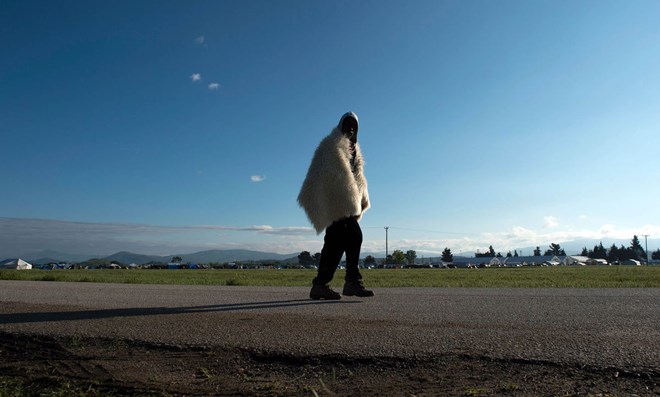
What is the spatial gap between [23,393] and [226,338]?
3.39ft

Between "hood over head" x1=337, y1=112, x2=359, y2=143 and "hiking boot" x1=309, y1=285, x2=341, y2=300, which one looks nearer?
"hiking boot" x1=309, y1=285, x2=341, y2=300

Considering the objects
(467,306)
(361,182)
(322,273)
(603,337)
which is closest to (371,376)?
(603,337)

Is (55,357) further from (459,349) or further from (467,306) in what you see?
(467,306)

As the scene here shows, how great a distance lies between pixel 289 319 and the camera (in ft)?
11.6

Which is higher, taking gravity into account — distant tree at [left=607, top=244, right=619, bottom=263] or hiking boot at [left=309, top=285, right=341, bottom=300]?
distant tree at [left=607, top=244, right=619, bottom=263]

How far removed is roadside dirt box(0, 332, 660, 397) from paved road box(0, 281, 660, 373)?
0.10m

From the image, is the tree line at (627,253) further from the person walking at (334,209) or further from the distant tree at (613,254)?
the person walking at (334,209)

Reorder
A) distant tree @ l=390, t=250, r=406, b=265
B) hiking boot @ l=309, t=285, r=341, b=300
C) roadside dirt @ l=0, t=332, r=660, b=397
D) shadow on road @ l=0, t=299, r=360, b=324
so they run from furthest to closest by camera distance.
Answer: distant tree @ l=390, t=250, r=406, b=265 < hiking boot @ l=309, t=285, r=341, b=300 < shadow on road @ l=0, t=299, r=360, b=324 < roadside dirt @ l=0, t=332, r=660, b=397

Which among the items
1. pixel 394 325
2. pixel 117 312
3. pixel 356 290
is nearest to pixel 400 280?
pixel 356 290

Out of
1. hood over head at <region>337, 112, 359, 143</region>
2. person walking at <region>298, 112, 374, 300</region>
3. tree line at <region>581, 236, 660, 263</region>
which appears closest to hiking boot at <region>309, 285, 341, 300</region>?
person walking at <region>298, 112, 374, 300</region>

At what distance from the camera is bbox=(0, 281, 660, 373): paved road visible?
245 cm

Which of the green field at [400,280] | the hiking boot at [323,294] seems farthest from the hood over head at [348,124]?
the green field at [400,280]

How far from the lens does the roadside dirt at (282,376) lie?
1.95 meters

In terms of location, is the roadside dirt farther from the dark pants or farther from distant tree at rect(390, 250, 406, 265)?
distant tree at rect(390, 250, 406, 265)
